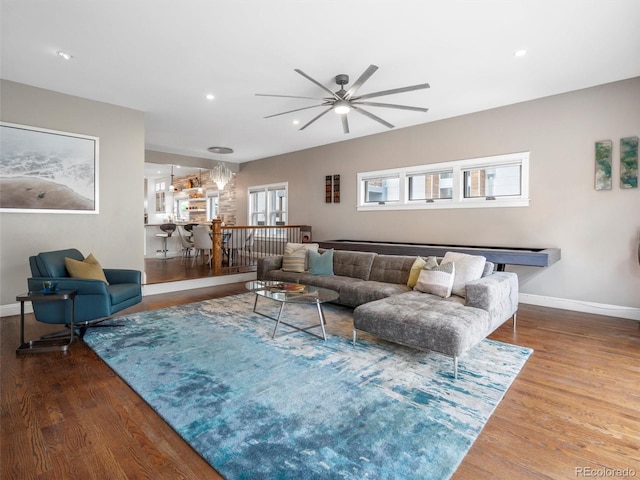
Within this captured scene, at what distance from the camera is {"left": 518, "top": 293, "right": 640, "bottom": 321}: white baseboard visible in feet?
13.5

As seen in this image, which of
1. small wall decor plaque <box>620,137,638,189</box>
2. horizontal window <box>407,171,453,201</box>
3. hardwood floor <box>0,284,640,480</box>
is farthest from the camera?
horizontal window <box>407,171,453,201</box>

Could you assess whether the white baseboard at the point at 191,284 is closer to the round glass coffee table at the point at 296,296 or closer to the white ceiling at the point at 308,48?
the round glass coffee table at the point at 296,296

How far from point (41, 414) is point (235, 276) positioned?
4581 millimetres

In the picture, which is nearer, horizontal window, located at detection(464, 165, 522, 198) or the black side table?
the black side table

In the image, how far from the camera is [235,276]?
666 centimetres

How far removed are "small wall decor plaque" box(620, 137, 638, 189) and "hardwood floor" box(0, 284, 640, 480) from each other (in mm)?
2074

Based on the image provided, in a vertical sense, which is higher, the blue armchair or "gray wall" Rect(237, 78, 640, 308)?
"gray wall" Rect(237, 78, 640, 308)

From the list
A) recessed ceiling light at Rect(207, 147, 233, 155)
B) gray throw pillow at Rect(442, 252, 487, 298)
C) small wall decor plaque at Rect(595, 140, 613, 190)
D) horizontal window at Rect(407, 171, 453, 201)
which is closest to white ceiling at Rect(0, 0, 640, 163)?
small wall decor plaque at Rect(595, 140, 613, 190)

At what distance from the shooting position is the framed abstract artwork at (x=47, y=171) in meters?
4.16

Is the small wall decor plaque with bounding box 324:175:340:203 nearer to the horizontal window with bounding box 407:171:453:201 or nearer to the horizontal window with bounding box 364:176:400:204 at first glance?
the horizontal window with bounding box 364:176:400:204

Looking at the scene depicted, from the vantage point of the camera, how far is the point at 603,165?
4211 mm

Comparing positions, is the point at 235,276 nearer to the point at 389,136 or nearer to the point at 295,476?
the point at 389,136

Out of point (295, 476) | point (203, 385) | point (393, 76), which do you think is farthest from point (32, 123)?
point (295, 476)

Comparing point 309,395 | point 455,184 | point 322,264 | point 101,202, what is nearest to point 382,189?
point 455,184
